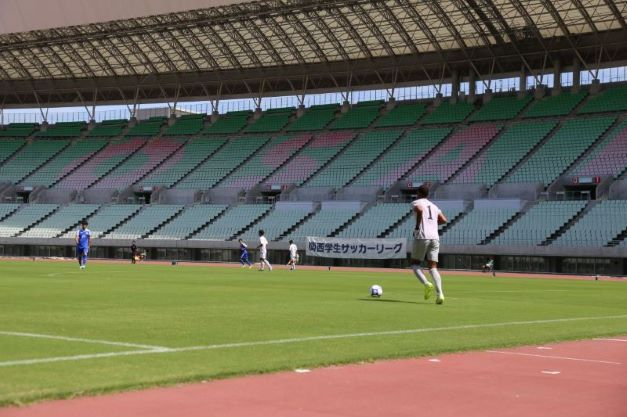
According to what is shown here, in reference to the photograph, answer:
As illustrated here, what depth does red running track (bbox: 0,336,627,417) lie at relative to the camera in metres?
7.13

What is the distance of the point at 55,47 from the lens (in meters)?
74.8

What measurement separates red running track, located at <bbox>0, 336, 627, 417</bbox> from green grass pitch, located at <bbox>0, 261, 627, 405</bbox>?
428 mm

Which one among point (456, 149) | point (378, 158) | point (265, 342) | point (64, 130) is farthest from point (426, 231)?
point (64, 130)

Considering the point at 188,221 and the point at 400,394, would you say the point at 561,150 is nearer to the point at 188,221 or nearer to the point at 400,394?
the point at 188,221

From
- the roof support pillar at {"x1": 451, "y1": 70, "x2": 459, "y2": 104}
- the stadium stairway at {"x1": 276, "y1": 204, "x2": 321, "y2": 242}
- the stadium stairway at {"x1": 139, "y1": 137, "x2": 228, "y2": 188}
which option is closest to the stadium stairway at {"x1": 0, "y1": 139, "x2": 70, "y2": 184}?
the stadium stairway at {"x1": 139, "y1": 137, "x2": 228, "y2": 188}

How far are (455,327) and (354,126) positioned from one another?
6069cm

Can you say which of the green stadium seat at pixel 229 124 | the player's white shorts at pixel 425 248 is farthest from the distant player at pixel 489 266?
the green stadium seat at pixel 229 124

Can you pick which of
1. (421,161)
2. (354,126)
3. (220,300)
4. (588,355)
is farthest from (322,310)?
(354,126)

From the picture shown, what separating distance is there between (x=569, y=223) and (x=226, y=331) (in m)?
43.6

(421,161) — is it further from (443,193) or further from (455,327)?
(455,327)

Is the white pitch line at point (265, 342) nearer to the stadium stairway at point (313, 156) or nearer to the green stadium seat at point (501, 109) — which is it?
the green stadium seat at point (501, 109)

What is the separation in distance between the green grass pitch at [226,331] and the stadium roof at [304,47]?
1664 inches

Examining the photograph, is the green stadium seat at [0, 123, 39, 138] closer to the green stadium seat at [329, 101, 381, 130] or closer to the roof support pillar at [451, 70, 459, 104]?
the green stadium seat at [329, 101, 381, 130]

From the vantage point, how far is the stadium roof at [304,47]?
60.8m
